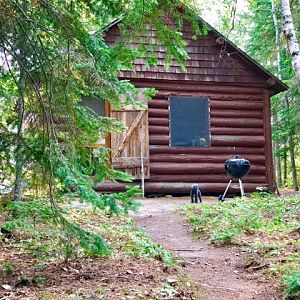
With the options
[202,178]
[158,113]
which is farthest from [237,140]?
[158,113]

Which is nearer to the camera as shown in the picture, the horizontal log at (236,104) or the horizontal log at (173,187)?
the horizontal log at (173,187)

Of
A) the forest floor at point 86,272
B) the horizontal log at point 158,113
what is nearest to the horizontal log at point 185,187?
the horizontal log at point 158,113

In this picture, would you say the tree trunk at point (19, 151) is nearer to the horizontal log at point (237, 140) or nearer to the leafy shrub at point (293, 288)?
the leafy shrub at point (293, 288)

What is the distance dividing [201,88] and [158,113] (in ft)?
5.23

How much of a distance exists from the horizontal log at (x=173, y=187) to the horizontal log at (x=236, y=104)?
2357mm

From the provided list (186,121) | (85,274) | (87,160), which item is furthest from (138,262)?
(186,121)

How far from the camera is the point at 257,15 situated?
703 inches

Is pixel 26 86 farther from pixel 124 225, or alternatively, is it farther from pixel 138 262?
pixel 124 225

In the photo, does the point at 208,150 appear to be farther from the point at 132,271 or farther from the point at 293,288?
the point at 293,288

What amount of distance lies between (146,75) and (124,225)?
20.6 feet

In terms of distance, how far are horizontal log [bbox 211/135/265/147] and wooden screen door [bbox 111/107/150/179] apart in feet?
7.38

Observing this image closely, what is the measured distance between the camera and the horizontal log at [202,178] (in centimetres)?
1205

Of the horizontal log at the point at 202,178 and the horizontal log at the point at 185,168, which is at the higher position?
the horizontal log at the point at 185,168

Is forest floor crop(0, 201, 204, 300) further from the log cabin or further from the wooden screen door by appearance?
the log cabin
